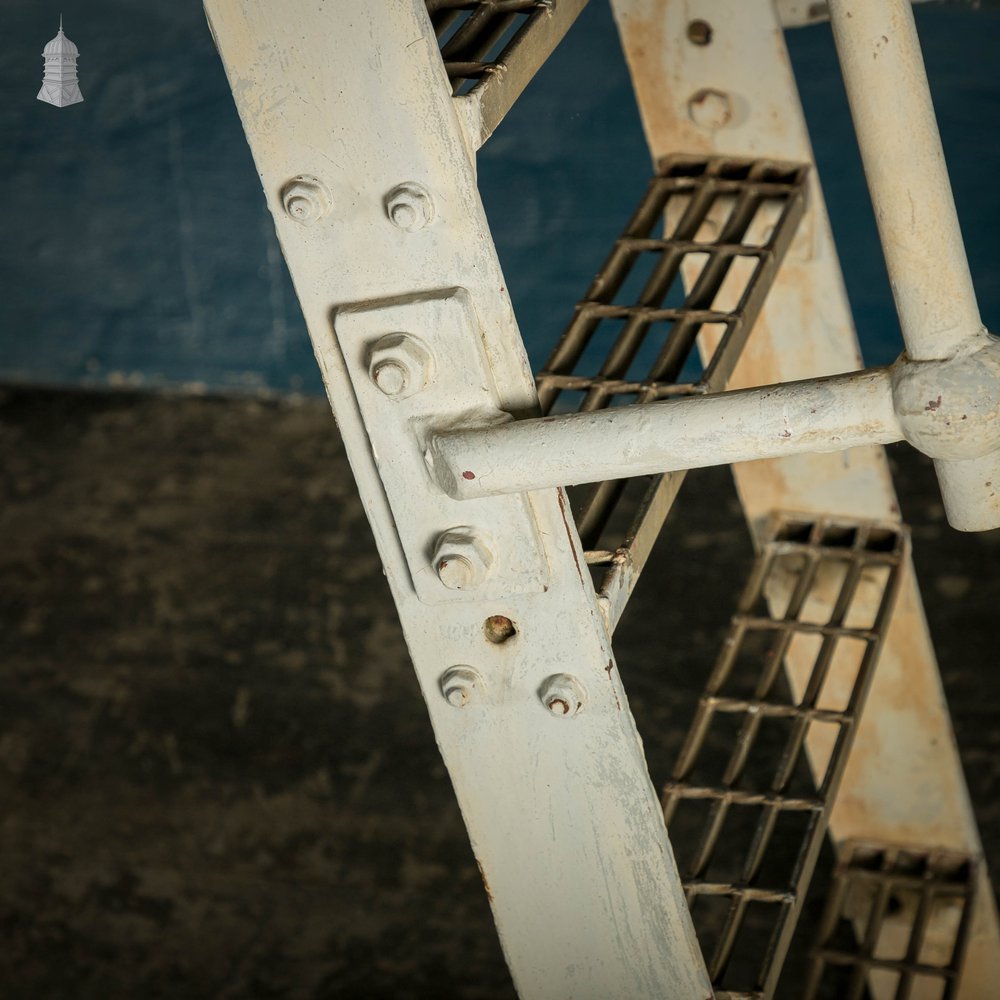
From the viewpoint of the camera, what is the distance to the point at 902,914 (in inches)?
96.5

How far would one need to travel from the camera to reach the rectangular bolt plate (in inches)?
43.9

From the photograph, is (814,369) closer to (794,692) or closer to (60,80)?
(794,692)

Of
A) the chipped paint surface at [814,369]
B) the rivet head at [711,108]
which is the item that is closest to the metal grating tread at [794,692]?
the chipped paint surface at [814,369]

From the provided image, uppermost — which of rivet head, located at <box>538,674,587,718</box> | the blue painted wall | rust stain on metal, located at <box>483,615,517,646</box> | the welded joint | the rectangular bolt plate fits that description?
the blue painted wall

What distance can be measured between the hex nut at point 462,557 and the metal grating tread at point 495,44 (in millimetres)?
327

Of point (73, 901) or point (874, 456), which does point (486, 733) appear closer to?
point (874, 456)

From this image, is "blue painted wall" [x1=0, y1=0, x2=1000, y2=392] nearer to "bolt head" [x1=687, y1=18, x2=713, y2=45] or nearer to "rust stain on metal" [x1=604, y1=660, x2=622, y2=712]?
"bolt head" [x1=687, y1=18, x2=713, y2=45]

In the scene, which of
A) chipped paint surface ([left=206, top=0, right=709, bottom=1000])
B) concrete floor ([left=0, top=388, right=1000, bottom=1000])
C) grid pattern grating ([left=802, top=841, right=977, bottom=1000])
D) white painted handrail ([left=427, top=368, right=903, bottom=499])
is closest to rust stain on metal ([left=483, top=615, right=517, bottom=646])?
chipped paint surface ([left=206, top=0, right=709, bottom=1000])

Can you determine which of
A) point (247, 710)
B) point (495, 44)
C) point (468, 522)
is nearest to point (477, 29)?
point (495, 44)

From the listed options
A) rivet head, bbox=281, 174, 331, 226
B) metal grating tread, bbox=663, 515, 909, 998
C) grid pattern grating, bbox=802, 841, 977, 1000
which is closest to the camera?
rivet head, bbox=281, 174, 331, 226

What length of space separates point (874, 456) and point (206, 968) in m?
1.98

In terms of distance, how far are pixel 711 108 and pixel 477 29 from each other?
0.77 m

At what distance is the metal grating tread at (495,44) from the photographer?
3.79ft

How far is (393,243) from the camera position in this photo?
43.6 inches
